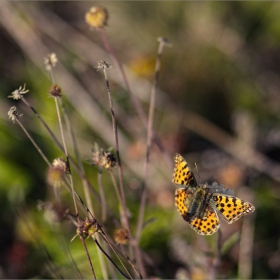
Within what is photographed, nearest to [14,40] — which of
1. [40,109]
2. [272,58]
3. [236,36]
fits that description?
[40,109]

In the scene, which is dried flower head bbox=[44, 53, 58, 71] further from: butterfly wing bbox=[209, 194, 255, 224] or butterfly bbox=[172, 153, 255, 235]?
butterfly wing bbox=[209, 194, 255, 224]

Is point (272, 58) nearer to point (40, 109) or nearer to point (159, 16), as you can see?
point (159, 16)

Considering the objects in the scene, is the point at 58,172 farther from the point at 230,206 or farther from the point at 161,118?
the point at 161,118

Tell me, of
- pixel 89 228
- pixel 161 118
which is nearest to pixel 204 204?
pixel 89 228

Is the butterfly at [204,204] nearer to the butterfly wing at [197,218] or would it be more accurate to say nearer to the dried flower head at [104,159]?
the butterfly wing at [197,218]

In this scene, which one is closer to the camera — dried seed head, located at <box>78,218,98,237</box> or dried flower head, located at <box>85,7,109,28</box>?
dried seed head, located at <box>78,218,98,237</box>

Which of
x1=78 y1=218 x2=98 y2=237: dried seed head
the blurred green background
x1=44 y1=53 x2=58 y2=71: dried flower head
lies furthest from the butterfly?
x1=44 y1=53 x2=58 y2=71: dried flower head
